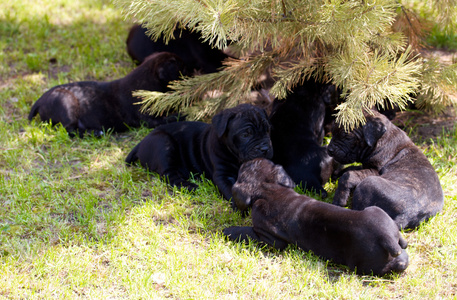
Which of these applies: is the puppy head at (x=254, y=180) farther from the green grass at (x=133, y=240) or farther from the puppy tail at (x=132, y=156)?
the puppy tail at (x=132, y=156)

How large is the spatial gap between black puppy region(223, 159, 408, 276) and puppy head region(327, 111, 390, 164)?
781 millimetres

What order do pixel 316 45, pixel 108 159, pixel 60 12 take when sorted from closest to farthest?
pixel 316 45, pixel 108 159, pixel 60 12

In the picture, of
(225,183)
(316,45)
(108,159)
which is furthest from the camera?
(108,159)

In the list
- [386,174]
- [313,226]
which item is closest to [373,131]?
[386,174]

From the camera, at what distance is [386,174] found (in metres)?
5.11

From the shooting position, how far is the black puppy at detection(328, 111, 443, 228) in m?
4.70

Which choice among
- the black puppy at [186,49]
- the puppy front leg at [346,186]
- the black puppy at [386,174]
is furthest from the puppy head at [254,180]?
the black puppy at [186,49]

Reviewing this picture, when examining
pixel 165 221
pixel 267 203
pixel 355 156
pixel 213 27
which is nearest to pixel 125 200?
pixel 165 221

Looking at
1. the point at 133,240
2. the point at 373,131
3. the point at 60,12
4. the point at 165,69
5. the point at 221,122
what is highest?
the point at 60,12

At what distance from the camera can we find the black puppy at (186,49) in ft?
26.4

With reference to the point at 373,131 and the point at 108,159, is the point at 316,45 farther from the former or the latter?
the point at 108,159

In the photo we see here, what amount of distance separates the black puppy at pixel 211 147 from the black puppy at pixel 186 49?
1.71 metres

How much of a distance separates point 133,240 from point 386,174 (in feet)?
8.41

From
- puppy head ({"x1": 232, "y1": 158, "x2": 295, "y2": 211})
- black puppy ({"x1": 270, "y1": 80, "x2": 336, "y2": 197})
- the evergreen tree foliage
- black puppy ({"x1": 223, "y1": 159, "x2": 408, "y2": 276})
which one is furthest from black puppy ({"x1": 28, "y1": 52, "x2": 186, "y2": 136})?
black puppy ({"x1": 223, "y1": 159, "x2": 408, "y2": 276})
